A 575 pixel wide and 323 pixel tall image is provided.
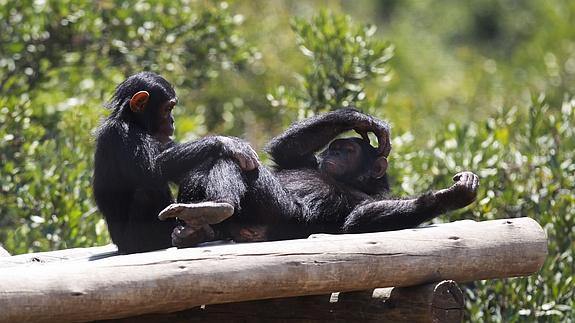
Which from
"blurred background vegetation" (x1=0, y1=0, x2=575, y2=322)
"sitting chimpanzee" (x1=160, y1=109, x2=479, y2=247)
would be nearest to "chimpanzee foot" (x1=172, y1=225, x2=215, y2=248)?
"sitting chimpanzee" (x1=160, y1=109, x2=479, y2=247)

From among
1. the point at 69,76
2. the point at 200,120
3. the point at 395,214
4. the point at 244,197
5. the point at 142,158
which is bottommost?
the point at 200,120

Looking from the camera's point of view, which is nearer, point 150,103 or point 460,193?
point 460,193

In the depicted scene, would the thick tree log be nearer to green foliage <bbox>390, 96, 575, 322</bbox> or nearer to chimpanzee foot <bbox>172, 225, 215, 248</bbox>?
chimpanzee foot <bbox>172, 225, 215, 248</bbox>

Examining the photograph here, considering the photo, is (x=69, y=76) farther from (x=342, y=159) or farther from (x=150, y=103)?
(x=342, y=159)

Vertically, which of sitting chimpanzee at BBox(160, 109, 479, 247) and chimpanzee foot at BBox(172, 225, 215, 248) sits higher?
chimpanzee foot at BBox(172, 225, 215, 248)

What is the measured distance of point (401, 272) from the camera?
4.48m

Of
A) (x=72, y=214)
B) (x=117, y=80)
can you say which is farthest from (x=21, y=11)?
(x=72, y=214)

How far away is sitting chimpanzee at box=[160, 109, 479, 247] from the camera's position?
15.7 ft

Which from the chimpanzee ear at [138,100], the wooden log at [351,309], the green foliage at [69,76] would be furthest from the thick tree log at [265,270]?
the green foliage at [69,76]

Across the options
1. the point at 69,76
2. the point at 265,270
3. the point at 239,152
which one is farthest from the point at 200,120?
the point at 265,270

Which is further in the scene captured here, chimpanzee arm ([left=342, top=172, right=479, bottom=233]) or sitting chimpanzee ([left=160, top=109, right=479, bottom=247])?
chimpanzee arm ([left=342, top=172, right=479, bottom=233])

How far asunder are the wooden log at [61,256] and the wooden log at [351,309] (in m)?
0.73

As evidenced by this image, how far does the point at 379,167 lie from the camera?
18.4 feet

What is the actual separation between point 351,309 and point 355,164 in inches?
42.1
